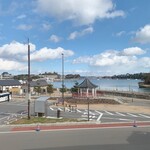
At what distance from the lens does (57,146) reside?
18641mm

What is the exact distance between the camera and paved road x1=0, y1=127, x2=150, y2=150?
18.4 m

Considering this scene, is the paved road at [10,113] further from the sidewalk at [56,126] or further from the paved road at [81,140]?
the paved road at [81,140]

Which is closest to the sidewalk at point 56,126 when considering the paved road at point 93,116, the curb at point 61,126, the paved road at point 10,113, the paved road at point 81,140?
the curb at point 61,126

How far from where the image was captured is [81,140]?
67.4 ft

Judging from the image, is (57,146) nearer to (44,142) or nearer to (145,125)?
(44,142)

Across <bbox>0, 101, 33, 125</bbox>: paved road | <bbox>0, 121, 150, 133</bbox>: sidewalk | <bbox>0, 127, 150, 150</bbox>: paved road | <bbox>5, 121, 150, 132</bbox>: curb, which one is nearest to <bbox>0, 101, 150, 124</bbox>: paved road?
<bbox>0, 101, 33, 125</bbox>: paved road

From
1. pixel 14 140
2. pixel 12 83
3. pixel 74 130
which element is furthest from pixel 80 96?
pixel 14 140

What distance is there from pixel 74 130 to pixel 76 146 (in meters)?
6.33

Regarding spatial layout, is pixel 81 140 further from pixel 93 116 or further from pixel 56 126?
pixel 93 116

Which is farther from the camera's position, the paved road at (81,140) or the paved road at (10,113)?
the paved road at (10,113)

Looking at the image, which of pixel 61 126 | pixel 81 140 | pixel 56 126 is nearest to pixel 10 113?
pixel 56 126

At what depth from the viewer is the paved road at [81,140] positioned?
18.4 metres

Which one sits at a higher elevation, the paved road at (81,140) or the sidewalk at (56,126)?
the sidewalk at (56,126)

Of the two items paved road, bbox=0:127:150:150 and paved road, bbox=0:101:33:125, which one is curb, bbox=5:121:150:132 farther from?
paved road, bbox=0:101:33:125
